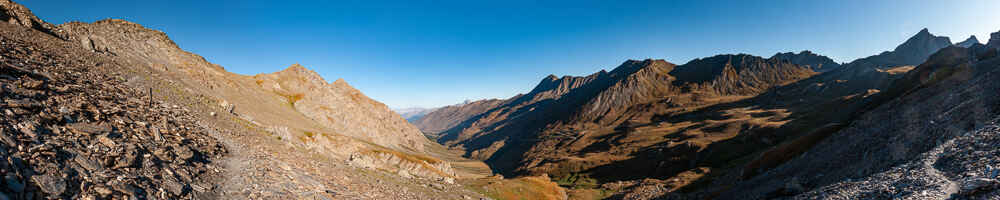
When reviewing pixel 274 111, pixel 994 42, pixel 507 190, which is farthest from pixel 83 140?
pixel 994 42

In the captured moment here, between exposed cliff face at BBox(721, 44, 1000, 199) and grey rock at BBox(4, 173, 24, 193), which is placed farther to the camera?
exposed cliff face at BBox(721, 44, 1000, 199)

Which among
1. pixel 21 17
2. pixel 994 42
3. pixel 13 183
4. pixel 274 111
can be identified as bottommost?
pixel 13 183

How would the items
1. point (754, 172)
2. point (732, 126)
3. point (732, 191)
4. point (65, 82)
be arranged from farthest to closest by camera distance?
point (732, 126) → point (754, 172) → point (732, 191) → point (65, 82)

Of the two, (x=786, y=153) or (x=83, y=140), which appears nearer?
(x=83, y=140)

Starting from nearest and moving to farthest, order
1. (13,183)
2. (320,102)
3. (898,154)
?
1. (13,183)
2. (898,154)
3. (320,102)

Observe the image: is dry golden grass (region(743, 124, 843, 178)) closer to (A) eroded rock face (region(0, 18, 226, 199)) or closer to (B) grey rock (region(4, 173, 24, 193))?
(A) eroded rock face (region(0, 18, 226, 199))

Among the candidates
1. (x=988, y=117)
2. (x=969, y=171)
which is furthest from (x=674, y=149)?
(x=969, y=171)

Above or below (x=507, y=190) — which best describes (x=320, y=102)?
above

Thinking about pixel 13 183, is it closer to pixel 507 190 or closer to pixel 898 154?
pixel 898 154

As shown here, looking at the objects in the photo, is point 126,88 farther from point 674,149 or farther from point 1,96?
point 674,149

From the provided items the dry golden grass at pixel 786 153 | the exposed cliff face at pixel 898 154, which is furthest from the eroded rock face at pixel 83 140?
the dry golden grass at pixel 786 153

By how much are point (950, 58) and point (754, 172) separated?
3849 inches

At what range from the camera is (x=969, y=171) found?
16.0 metres

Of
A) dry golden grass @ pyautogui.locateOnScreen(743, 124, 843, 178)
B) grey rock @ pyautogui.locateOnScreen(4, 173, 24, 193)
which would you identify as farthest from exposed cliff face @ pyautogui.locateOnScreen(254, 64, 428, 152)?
dry golden grass @ pyautogui.locateOnScreen(743, 124, 843, 178)
